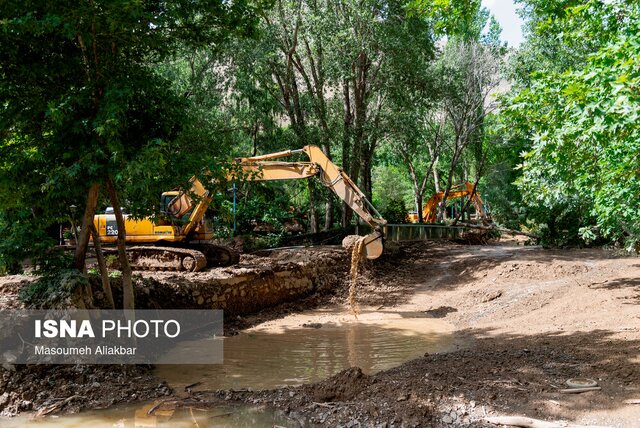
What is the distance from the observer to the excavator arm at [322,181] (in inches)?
500

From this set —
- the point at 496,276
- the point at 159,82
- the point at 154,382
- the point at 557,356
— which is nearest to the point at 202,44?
the point at 159,82

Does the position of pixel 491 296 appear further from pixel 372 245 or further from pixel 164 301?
pixel 164 301

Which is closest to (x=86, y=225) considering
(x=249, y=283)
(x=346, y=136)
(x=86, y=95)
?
(x=86, y=95)

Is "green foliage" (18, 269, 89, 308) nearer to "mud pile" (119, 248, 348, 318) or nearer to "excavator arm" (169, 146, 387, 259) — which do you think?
"mud pile" (119, 248, 348, 318)

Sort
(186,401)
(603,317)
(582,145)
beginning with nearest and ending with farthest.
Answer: (186,401), (582,145), (603,317)

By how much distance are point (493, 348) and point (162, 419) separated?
4892mm

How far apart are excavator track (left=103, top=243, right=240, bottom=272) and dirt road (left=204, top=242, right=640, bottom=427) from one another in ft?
9.24

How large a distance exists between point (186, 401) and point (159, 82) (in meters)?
4.18

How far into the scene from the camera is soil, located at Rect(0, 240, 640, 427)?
5965 millimetres

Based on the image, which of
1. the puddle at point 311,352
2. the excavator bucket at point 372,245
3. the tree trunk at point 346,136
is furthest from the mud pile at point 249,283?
the tree trunk at point 346,136

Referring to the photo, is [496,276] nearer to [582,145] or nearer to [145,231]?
[582,145]

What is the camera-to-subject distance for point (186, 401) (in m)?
6.82

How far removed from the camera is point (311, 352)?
961cm

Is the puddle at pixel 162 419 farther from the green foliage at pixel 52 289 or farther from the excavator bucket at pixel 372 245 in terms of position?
the excavator bucket at pixel 372 245
